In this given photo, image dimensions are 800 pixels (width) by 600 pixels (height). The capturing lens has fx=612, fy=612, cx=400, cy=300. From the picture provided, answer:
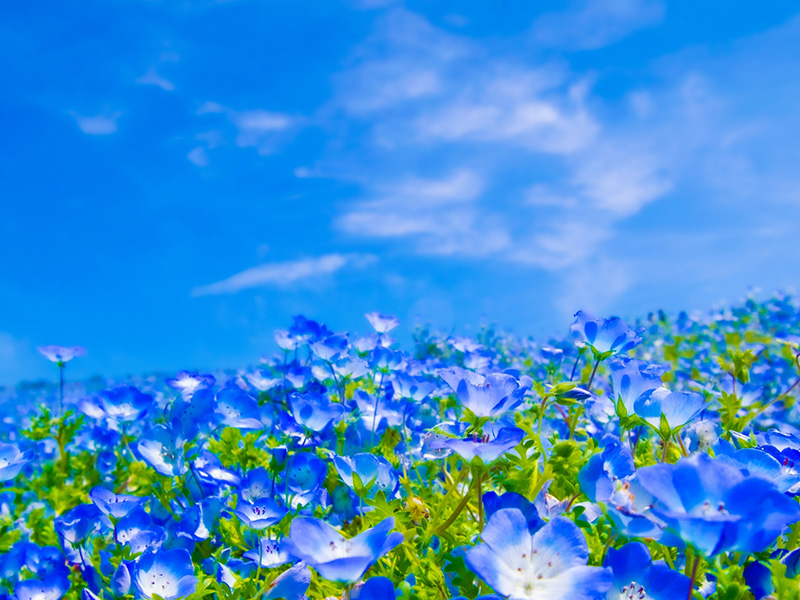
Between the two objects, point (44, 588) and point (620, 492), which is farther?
point (44, 588)

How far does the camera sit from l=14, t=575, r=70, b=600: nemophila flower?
7.48 feet

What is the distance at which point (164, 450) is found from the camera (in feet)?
8.26

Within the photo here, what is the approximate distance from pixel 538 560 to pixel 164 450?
1781 millimetres

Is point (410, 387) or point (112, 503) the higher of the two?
point (410, 387)

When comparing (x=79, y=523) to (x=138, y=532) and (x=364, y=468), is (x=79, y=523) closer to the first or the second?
(x=138, y=532)

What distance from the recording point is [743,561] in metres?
1.69

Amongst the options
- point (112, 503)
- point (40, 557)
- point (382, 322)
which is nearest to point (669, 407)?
point (112, 503)

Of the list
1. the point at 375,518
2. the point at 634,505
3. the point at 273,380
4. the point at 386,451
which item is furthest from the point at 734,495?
the point at 273,380

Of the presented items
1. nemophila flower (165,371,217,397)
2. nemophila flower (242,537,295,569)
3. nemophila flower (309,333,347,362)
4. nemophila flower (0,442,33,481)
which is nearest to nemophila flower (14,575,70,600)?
nemophila flower (0,442,33,481)

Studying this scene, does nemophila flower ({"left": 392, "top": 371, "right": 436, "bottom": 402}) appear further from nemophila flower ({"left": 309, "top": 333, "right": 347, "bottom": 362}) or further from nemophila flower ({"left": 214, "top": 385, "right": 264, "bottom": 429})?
nemophila flower ({"left": 214, "top": 385, "right": 264, "bottom": 429})

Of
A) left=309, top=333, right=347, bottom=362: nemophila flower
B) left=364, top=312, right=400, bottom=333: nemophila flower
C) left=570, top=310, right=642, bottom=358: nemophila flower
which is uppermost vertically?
A: left=364, top=312, right=400, bottom=333: nemophila flower

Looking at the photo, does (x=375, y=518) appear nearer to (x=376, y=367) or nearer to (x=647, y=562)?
(x=647, y=562)

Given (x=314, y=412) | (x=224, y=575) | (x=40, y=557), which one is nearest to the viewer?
(x=224, y=575)

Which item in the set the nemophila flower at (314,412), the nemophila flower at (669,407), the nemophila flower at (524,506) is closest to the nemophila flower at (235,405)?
the nemophila flower at (314,412)
